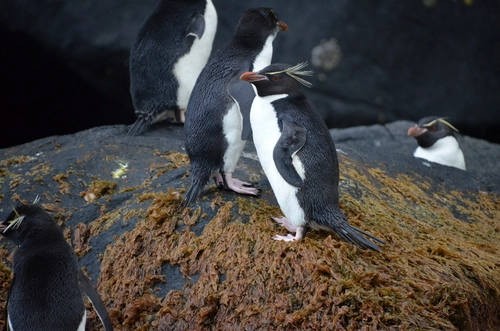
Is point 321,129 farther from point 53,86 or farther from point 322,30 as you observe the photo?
point 53,86

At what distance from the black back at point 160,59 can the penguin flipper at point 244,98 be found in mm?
1961

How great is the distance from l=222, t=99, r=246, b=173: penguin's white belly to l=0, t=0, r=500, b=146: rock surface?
13.4 ft

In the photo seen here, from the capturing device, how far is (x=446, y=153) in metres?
6.67

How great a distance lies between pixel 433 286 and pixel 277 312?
642mm

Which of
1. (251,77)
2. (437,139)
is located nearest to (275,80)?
(251,77)

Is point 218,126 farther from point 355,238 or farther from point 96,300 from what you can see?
point 96,300

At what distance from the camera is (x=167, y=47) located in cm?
570

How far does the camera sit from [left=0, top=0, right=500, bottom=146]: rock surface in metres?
7.78

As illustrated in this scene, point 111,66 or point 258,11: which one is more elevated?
point 258,11

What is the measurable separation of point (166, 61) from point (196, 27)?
34 centimetres

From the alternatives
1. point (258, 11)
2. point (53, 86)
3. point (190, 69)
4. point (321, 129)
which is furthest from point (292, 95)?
point (53, 86)

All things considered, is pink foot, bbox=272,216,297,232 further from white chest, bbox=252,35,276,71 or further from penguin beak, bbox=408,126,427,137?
penguin beak, bbox=408,126,427,137

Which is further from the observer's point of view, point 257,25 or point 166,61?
point 166,61

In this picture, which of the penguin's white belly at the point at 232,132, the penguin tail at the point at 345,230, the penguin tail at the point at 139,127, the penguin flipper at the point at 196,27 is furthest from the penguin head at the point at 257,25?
the penguin tail at the point at 139,127
